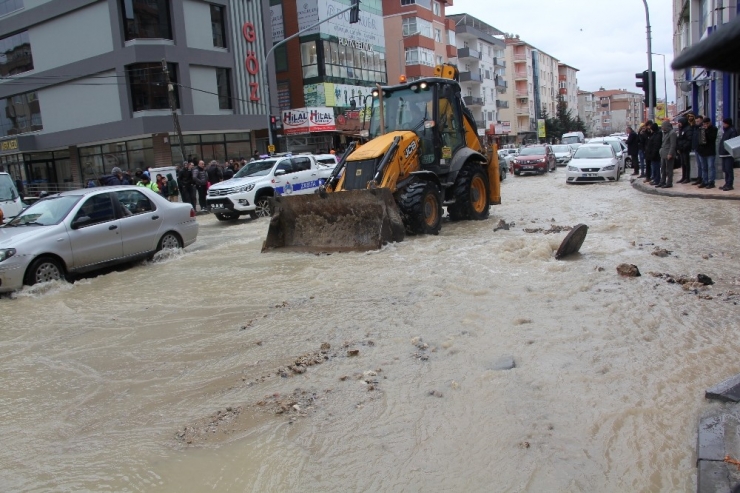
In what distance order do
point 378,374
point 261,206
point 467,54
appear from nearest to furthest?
point 378,374
point 261,206
point 467,54

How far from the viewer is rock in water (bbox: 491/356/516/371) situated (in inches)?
197

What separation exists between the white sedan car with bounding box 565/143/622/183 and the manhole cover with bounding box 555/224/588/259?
13.6 m

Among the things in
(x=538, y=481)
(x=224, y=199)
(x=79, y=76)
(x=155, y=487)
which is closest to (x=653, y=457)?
(x=538, y=481)

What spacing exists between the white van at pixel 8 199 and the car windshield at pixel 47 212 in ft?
17.6

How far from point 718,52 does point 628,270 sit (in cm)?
629

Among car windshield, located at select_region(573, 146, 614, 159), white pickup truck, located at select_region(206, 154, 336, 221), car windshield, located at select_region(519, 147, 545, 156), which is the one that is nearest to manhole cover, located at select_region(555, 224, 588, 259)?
white pickup truck, located at select_region(206, 154, 336, 221)

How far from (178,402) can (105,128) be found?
28505mm

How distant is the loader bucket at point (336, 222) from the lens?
10.4 meters

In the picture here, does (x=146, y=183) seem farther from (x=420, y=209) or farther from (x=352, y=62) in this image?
(x=352, y=62)

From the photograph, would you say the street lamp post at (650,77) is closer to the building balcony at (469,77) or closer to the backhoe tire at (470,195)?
the backhoe tire at (470,195)

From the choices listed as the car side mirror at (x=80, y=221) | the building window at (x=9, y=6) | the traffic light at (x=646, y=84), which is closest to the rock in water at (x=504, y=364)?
the car side mirror at (x=80, y=221)

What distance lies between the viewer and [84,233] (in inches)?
376

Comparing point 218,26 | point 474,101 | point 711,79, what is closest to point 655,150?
point 711,79

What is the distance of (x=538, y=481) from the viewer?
3391 millimetres
